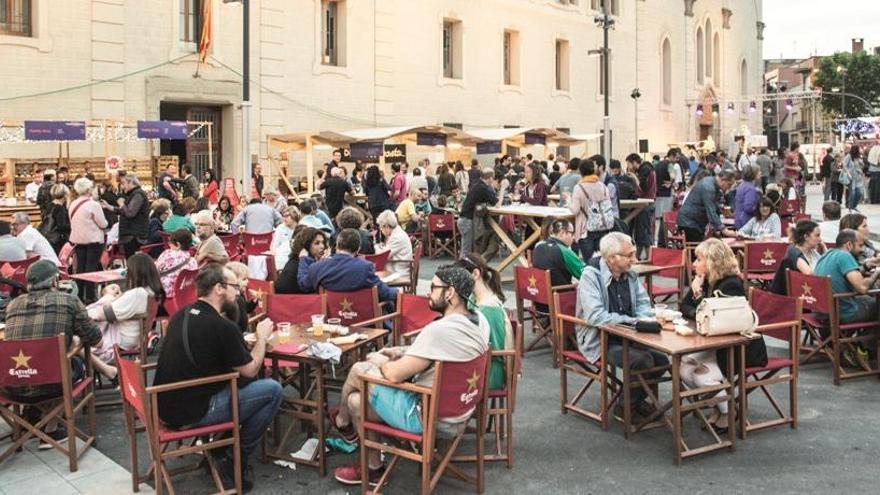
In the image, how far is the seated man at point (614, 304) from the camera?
20.0 ft

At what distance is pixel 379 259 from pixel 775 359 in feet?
14.2

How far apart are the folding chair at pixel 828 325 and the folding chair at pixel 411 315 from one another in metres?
3.21

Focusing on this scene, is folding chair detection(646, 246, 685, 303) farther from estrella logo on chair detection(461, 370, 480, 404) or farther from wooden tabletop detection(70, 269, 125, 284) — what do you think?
wooden tabletop detection(70, 269, 125, 284)

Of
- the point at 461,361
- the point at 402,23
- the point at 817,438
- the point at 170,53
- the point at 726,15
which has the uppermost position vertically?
the point at 726,15

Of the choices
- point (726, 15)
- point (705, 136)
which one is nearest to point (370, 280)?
point (705, 136)

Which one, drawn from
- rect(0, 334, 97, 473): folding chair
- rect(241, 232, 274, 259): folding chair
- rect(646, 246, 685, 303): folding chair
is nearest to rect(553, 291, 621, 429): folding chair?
rect(646, 246, 685, 303): folding chair

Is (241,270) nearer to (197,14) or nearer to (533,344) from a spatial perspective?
(533,344)

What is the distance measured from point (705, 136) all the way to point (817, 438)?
44.5 m

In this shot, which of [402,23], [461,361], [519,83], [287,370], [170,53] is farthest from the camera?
[519,83]

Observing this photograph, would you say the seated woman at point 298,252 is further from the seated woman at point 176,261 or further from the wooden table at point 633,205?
the wooden table at point 633,205

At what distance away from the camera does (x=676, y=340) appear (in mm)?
5633

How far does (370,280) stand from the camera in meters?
7.31

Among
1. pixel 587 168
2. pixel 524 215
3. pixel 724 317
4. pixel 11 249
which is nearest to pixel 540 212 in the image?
pixel 524 215

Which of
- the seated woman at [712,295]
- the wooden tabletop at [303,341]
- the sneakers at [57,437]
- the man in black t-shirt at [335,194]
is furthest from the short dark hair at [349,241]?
the man in black t-shirt at [335,194]
